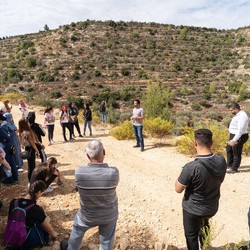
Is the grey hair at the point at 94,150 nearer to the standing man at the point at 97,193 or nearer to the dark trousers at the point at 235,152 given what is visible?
the standing man at the point at 97,193

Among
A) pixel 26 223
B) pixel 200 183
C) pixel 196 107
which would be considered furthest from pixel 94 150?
pixel 196 107

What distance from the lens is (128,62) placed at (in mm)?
47094

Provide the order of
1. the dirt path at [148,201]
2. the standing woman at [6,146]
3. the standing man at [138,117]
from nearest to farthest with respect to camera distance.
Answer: the dirt path at [148,201], the standing woman at [6,146], the standing man at [138,117]

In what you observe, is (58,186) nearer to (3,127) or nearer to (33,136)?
(33,136)

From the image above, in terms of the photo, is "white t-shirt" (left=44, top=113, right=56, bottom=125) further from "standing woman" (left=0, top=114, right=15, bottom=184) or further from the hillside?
the hillside

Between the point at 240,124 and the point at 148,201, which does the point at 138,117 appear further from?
the point at 148,201

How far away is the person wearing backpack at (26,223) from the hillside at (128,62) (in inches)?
1006

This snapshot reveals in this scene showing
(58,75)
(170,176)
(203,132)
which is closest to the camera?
(203,132)

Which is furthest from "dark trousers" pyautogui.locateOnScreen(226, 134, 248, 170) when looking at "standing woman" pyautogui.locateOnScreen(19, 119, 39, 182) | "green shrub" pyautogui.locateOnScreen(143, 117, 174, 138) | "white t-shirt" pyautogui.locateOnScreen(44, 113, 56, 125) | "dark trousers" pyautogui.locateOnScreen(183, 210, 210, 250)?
"white t-shirt" pyautogui.locateOnScreen(44, 113, 56, 125)

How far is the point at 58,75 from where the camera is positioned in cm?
4206

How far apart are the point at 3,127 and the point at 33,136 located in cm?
63

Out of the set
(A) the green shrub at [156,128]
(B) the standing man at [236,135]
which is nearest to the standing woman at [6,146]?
(B) the standing man at [236,135]

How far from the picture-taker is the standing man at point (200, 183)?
314cm

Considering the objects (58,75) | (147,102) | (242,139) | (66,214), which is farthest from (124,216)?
(58,75)
